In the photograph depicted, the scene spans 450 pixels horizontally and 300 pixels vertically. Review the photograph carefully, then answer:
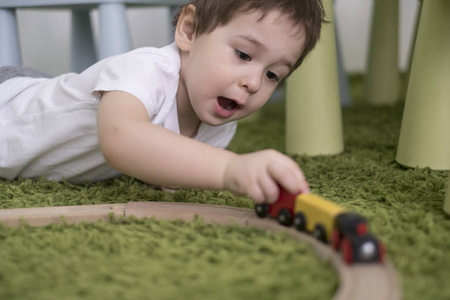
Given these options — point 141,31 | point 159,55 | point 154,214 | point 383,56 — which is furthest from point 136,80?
point 141,31

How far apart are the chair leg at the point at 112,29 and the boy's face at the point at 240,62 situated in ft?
1.09

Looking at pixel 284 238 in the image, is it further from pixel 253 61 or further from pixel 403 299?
pixel 253 61

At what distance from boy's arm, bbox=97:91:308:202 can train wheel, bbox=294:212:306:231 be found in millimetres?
27

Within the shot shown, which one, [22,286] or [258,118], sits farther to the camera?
[258,118]

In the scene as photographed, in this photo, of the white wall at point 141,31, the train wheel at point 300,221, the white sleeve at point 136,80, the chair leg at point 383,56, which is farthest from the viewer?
the white wall at point 141,31

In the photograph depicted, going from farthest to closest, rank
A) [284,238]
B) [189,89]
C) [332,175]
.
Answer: [332,175] < [189,89] < [284,238]

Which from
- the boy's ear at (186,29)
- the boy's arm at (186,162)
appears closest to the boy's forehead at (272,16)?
the boy's ear at (186,29)

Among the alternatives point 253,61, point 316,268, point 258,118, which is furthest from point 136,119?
point 258,118

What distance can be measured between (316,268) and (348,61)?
211cm

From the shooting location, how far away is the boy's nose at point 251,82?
29.7 inches

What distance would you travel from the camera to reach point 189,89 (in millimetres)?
812

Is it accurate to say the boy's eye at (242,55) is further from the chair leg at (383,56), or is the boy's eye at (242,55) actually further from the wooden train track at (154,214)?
the chair leg at (383,56)

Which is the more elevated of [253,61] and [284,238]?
[253,61]

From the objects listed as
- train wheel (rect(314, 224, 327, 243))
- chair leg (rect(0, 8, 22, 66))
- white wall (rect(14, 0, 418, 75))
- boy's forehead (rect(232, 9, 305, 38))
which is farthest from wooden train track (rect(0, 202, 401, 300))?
white wall (rect(14, 0, 418, 75))
